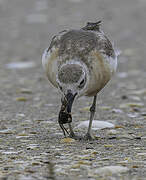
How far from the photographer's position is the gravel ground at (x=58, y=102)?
4.70 m

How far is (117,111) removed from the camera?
8.03 m

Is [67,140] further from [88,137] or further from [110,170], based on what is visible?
[110,170]

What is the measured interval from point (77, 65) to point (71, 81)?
1.06 feet

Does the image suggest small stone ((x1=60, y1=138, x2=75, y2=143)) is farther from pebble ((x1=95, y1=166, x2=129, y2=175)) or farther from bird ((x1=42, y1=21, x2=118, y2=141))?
pebble ((x1=95, y1=166, x2=129, y2=175))

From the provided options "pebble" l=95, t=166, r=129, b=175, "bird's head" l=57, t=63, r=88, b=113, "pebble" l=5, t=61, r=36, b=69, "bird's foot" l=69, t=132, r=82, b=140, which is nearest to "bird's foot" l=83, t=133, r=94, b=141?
"bird's foot" l=69, t=132, r=82, b=140

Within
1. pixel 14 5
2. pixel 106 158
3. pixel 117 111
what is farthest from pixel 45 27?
pixel 106 158

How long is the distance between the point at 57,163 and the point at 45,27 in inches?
442

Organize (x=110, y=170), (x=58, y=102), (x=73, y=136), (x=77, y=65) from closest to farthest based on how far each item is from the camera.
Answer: (x=110, y=170) → (x=77, y=65) → (x=73, y=136) → (x=58, y=102)

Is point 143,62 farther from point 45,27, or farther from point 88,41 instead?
point 88,41

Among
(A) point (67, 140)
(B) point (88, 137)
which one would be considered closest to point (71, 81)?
(A) point (67, 140)

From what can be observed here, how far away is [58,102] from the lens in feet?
29.0

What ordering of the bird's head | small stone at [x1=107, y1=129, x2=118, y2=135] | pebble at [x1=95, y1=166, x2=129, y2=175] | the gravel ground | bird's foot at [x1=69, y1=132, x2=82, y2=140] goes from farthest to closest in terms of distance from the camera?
small stone at [x1=107, y1=129, x2=118, y2=135] < bird's foot at [x1=69, y1=132, x2=82, y2=140] < the bird's head < the gravel ground < pebble at [x1=95, y1=166, x2=129, y2=175]

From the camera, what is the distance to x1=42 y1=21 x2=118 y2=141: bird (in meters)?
5.62

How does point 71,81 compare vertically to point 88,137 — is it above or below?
above
